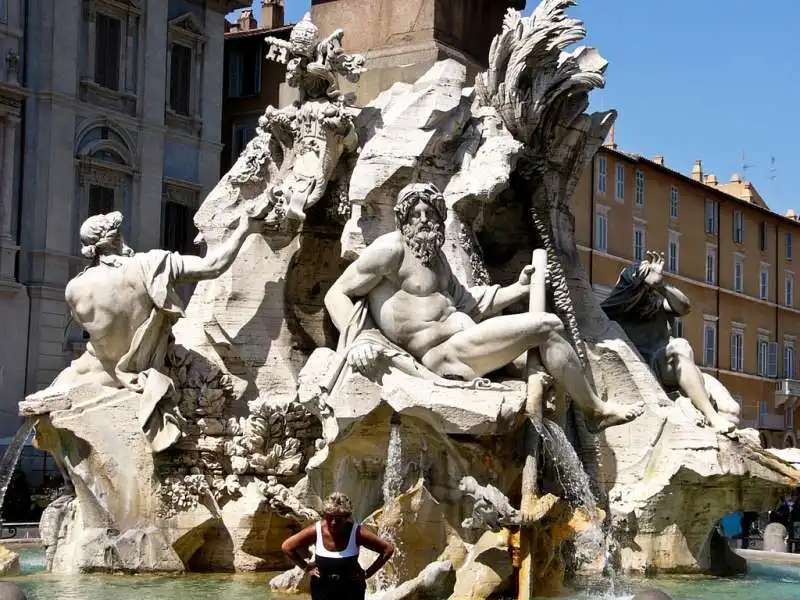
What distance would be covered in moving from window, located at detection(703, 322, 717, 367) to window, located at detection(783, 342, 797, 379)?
4476 mm

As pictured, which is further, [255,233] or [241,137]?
[241,137]

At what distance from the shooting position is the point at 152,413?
38.0 ft

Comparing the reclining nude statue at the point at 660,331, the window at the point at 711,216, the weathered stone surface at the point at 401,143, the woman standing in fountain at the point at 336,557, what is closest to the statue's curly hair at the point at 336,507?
the woman standing in fountain at the point at 336,557

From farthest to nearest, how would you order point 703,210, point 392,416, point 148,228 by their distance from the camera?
point 703,210, point 148,228, point 392,416

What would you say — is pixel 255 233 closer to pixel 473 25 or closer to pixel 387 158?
pixel 387 158

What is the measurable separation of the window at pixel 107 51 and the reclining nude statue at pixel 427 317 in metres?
20.0

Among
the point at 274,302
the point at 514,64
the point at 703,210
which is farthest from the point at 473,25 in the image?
the point at 703,210

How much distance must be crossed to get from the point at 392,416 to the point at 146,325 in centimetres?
227

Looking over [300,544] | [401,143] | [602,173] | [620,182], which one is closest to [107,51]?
[602,173]

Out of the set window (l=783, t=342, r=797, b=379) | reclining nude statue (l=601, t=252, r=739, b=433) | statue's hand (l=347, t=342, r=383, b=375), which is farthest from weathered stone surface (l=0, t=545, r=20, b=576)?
window (l=783, t=342, r=797, b=379)

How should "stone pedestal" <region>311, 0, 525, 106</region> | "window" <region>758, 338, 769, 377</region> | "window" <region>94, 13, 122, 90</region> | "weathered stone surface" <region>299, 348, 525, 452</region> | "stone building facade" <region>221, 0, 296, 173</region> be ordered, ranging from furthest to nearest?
"window" <region>758, 338, 769, 377</region>, "stone building facade" <region>221, 0, 296, 173</region>, "window" <region>94, 13, 122, 90</region>, "stone pedestal" <region>311, 0, 525, 106</region>, "weathered stone surface" <region>299, 348, 525, 452</region>

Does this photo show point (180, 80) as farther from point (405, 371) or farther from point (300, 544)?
point (300, 544)

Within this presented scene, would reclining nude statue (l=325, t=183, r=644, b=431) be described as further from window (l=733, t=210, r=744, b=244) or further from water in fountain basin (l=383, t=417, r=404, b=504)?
window (l=733, t=210, r=744, b=244)

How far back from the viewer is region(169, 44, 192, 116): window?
3175 cm
